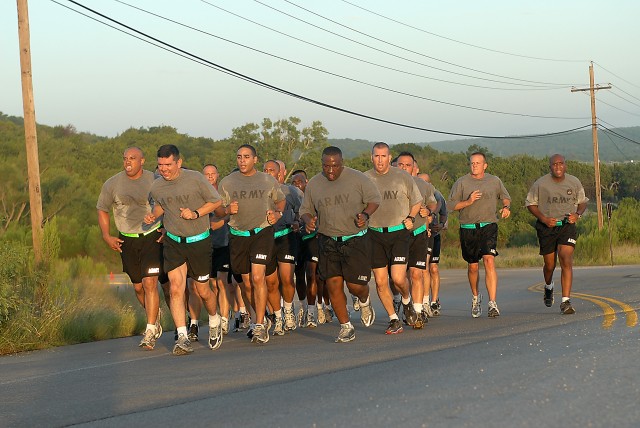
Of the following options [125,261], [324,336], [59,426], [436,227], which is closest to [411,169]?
[436,227]

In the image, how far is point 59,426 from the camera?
24.6ft

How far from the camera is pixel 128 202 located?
13297 mm

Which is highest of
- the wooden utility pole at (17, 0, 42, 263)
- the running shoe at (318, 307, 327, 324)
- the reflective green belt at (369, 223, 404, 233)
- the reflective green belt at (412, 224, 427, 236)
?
the wooden utility pole at (17, 0, 42, 263)

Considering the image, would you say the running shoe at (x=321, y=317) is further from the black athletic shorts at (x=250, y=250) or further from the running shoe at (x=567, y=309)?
the running shoe at (x=567, y=309)

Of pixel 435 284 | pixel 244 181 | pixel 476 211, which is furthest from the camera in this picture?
pixel 435 284

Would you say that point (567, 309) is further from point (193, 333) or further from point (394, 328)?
point (193, 333)

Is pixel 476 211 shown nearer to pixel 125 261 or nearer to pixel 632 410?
pixel 125 261

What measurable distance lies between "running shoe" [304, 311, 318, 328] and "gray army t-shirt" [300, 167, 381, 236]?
10.2ft

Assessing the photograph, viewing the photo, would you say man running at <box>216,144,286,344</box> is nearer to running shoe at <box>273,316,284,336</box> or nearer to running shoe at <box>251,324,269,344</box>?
running shoe at <box>251,324,269,344</box>

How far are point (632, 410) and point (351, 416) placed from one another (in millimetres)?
1665

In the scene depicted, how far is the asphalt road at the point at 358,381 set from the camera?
6.94m

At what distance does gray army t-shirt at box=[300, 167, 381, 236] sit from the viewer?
502 inches

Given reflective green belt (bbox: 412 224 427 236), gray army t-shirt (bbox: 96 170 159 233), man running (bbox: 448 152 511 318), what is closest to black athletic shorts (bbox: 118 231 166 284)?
gray army t-shirt (bbox: 96 170 159 233)

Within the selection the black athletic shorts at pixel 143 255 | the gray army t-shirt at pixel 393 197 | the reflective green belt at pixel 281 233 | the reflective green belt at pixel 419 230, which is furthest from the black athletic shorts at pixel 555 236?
the black athletic shorts at pixel 143 255
